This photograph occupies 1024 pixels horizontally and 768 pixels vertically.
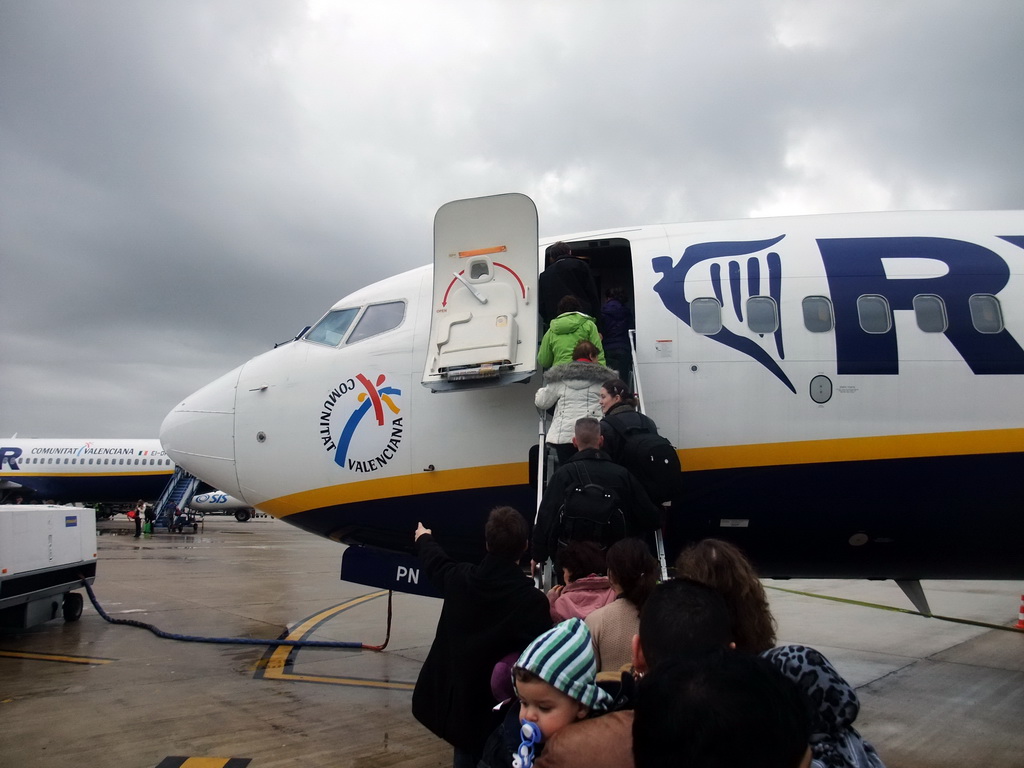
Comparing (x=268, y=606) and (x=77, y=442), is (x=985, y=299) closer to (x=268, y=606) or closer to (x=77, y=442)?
(x=268, y=606)

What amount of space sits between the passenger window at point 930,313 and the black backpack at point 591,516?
12.5 feet

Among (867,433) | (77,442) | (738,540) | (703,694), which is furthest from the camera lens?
(77,442)

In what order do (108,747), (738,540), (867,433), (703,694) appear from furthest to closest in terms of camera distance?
1. (738,540)
2. (867,433)
3. (108,747)
4. (703,694)

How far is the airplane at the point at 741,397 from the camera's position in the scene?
20.0 feet

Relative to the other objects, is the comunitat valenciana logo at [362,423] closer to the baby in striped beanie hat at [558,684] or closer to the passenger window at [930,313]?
the baby in striped beanie hat at [558,684]

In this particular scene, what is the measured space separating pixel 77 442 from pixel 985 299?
42.6 metres

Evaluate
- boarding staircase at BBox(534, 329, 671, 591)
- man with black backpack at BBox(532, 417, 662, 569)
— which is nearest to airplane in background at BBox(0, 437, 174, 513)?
boarding staircase at BBox(534, 329, 671, 591)

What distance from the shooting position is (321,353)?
7.34 meters

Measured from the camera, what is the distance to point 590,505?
13.8 feet

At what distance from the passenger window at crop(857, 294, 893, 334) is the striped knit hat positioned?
515 centimetres

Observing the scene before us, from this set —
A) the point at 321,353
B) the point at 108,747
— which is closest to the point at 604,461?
the point at 321,353

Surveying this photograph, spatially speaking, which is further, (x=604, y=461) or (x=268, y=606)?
(x=268, y=606)

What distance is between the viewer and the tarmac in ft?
18.1

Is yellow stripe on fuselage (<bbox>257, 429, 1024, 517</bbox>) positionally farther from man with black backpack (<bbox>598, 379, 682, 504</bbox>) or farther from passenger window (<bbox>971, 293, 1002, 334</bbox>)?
man with black backpack (<bbox>598, 379, 682, 504</bbox>)
